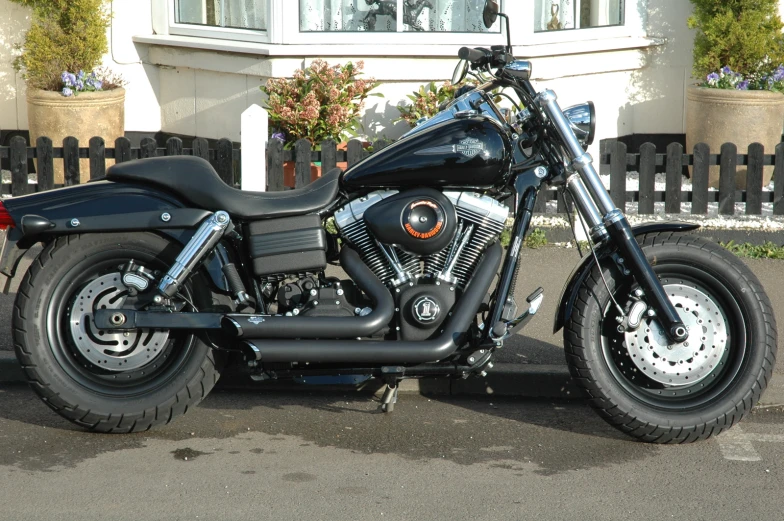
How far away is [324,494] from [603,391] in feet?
4.00

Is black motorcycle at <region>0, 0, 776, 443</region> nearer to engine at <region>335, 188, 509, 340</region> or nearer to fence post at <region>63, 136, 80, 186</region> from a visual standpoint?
engine at <region>335, 188, 509, 340</region>

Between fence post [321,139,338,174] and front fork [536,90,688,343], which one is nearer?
front fork [536,90,688,343]

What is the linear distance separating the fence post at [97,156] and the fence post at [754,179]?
4.89 m

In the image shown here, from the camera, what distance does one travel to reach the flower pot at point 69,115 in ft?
30.2

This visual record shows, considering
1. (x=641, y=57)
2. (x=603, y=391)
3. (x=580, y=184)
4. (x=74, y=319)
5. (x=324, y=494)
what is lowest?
(x=324, y=494)

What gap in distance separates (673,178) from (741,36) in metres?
2.21

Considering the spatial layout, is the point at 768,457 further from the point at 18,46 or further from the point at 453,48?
the point at 18,46

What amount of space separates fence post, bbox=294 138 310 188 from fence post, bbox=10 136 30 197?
2.14 meters

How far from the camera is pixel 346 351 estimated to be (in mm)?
4105

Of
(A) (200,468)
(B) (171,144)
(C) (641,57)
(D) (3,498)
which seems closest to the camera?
(D) (3,498)

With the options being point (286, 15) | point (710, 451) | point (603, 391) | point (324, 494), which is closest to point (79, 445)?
point (324, 494)

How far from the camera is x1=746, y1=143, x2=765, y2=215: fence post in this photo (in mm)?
7770

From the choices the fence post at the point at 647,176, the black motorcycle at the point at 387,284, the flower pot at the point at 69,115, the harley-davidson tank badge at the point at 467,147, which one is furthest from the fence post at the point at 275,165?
the harley-davidson tank badge at the point at 467,147

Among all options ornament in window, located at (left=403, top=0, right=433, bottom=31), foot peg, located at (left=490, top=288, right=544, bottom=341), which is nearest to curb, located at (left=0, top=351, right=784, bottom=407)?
foot peg, located at (left=490, top=288, right=544, bottom=341)
